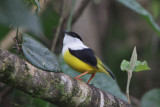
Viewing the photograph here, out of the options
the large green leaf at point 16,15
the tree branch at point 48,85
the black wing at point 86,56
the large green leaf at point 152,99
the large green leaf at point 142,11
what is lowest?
the large green leaf at point 152,99

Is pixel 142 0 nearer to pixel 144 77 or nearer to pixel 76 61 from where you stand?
pixel 144 77

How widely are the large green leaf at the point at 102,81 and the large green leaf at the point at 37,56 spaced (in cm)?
90

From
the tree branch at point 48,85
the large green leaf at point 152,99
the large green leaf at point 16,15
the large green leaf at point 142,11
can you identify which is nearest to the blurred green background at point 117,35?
the large green leaf at point 152,99

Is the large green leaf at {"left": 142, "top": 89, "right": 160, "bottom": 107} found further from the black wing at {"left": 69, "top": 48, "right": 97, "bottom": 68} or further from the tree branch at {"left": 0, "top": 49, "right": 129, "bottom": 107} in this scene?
the tree branch at {"left": 0, "top": 49, "right": 129, "bottom": 107}

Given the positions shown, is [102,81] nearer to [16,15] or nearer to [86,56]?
[86,56]

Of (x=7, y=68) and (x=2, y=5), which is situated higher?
(x=2, y=5)

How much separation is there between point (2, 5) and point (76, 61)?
72.5 inches

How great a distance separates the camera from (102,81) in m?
2.37

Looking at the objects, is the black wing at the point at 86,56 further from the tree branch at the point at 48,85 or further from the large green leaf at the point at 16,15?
the large green leaf at the point at 16,15

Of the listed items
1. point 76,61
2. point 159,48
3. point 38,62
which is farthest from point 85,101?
point 159,48

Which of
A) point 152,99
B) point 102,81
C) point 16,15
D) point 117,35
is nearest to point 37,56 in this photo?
point 16,15

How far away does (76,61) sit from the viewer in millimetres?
2281

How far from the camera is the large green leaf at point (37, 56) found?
132 cm

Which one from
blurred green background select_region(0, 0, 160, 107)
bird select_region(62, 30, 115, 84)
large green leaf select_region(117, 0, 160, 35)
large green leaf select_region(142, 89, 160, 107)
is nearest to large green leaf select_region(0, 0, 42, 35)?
bird select_region(62, 30, 115, 84)
